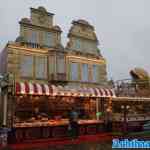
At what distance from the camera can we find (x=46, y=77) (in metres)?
18.9

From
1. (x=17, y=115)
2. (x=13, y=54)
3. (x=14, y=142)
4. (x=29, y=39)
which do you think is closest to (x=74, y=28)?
(x=29, y=39)

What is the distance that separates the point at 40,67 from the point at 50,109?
323cm

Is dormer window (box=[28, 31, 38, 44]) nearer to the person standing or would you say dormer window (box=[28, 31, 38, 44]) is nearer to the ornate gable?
the ornate gable

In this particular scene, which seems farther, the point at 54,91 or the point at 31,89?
the point at 54,91

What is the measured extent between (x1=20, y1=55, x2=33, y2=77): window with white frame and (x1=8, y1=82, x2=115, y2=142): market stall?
6.63ft

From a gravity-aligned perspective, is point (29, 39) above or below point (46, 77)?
above

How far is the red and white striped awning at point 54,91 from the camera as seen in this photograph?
1464 centimetres

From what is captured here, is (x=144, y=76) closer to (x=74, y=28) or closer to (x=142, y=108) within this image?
(x=142, y=108)

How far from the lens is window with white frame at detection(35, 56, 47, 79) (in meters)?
18.6

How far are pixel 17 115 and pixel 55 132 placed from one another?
9.30 feet

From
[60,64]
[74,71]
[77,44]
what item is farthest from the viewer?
[77,44]

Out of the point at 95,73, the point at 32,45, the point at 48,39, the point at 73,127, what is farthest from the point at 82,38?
the point at 73,127

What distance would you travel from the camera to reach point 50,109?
18109 mm

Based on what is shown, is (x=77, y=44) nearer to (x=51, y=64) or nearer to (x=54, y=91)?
(x=51, y=64)
